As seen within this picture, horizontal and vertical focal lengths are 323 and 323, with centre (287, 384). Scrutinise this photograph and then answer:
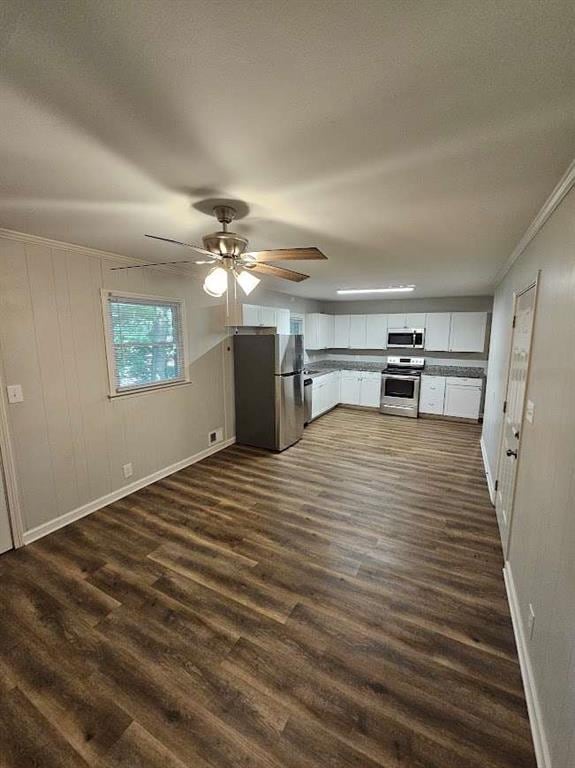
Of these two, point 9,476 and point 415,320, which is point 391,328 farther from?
point 9,476

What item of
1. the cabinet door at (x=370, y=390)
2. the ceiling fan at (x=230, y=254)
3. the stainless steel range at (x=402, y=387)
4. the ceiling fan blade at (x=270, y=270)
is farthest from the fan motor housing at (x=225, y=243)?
the cabinet door at (x=370, y=390)

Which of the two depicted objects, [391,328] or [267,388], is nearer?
[267,388]

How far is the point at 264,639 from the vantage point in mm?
1813

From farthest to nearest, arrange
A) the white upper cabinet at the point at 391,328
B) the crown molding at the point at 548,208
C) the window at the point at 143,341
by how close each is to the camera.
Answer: the white upper cabinet at the point at 391,328
the window at the point at 143,341
the crown molding at the point at 548,208

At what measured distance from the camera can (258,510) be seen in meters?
3.12

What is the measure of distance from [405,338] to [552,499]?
544cm

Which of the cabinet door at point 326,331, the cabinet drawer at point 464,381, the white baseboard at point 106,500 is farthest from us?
the cabinet door at point 326,331

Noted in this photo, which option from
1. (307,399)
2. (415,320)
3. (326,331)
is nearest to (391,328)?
(415,320)

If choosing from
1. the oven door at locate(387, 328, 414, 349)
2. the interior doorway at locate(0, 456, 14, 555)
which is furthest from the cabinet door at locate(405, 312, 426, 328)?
the interior doorway at locate(0, 456, 14, 555)

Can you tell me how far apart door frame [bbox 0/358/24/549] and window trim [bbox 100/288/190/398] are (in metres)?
0.84

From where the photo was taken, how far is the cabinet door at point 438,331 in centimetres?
617

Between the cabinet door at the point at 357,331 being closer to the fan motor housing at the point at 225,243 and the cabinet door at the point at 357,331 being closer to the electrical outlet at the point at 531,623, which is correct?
the fan motor housing at the point at 225,243

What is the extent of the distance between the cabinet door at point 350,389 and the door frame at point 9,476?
5.68m

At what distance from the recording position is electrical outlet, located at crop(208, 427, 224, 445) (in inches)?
177
